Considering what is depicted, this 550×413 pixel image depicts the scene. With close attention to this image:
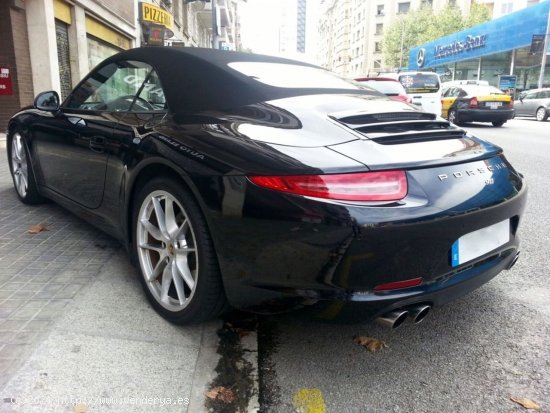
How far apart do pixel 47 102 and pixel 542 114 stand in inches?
860

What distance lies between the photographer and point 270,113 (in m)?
2.29

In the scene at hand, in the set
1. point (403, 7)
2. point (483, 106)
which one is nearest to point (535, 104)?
point (483, 106)

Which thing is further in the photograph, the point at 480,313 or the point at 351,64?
the point at 351,64

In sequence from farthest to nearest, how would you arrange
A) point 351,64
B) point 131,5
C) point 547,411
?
point 351,64 < point 131,5 < point 547,411

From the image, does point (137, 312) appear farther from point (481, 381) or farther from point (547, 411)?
point (547, 411)

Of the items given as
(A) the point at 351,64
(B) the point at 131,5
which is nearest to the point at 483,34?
(B) the point at 131,5

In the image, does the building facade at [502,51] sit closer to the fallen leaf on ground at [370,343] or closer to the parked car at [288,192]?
the parked car at [288,192]

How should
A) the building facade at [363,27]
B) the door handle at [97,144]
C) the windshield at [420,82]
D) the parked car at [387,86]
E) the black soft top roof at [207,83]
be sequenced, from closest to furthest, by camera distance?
the black soft top roof at [207,83], the door handle at [97,144], the parked car at [387,86], the windshield at [420,82], the building facade at [363,27]

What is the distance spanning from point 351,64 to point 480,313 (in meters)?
99.9

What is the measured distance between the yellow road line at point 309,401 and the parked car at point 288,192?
1.35 feet

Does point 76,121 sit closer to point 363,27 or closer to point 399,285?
point 399,285

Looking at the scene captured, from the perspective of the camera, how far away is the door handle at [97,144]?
298 centimetres

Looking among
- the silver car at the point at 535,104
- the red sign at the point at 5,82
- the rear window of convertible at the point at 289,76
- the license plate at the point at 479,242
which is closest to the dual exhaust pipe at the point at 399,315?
the license plate at the point at 479,242

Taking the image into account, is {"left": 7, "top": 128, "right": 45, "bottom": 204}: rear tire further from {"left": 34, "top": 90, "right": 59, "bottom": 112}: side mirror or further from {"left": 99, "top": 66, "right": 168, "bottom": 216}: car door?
{"left": 99, "top": 66, "right": 168, "bottom": 216}: car door
